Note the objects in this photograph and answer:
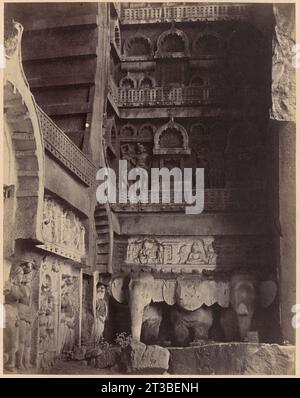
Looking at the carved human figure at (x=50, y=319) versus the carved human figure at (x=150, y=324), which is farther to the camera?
the carved human figure at (x=150, y=324)

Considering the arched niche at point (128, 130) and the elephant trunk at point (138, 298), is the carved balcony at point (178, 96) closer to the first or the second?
the arched niche at point (128, 130)

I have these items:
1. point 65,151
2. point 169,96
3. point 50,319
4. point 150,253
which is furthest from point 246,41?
point 50,319

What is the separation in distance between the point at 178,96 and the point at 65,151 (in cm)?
668

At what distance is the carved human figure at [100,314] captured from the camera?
13.5m

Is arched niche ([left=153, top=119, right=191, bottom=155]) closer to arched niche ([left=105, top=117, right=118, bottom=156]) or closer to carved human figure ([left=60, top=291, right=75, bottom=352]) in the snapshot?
arched niche ([left=105, top=117, right=118, bottom=156])

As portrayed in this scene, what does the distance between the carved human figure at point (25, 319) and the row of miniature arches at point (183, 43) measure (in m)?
Answer: 10.4

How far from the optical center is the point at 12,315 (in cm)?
896

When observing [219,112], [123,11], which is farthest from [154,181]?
[123,11]

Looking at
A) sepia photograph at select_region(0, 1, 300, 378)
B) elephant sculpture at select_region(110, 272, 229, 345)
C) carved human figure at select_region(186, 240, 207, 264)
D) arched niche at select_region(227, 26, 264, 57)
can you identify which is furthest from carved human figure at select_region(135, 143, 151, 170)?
elephant sculpture at select_region(110, 272, 229, 345)

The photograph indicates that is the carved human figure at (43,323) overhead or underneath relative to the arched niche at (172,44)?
underneath

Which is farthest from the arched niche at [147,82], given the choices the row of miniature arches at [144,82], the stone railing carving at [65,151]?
the stone railing carving at [65,151]

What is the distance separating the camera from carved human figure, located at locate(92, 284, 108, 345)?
44.2 ft

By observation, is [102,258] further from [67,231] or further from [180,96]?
[180,96]

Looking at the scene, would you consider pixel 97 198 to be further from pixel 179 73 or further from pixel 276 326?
pixel 179 73
